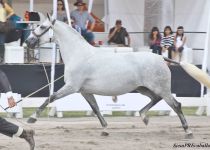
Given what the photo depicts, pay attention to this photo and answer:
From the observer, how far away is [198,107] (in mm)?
18141

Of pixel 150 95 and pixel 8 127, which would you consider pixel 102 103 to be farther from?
pixel 8 127

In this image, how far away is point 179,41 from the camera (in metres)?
19.9

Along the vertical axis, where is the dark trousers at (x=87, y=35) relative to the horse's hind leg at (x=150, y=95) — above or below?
above

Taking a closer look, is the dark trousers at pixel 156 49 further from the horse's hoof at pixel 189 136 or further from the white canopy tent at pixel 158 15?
the horse's hoof at pixel 189 136

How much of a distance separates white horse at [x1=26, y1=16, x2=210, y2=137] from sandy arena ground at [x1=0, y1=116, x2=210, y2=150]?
50cm

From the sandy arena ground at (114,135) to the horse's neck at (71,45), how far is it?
1381 mm

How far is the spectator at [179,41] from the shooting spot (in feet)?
64.7

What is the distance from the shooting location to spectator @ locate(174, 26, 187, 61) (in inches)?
777

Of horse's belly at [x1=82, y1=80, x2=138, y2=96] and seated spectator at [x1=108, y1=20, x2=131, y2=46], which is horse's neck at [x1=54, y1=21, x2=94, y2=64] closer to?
horse's belly at [x1=82, y1=80, x2=138, y2=96]

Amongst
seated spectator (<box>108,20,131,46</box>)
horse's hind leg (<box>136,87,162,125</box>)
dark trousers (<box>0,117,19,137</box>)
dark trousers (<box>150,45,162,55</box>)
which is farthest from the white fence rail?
dark trousers (<box>0,117,19,137</box>)

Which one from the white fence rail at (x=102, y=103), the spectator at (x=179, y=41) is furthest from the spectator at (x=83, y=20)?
the white fence rail at (x=102, y=103)

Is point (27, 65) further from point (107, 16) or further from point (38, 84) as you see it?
point (107, 16)

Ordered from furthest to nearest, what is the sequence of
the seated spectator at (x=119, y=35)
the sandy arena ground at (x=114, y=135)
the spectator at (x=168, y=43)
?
the seated spectator at (x=119, y=35), the spectator at (x=168, y=43), the sandy arena ground at (x=114, y=135)

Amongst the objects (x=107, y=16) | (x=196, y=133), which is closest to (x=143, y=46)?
(x=107, y=16)
